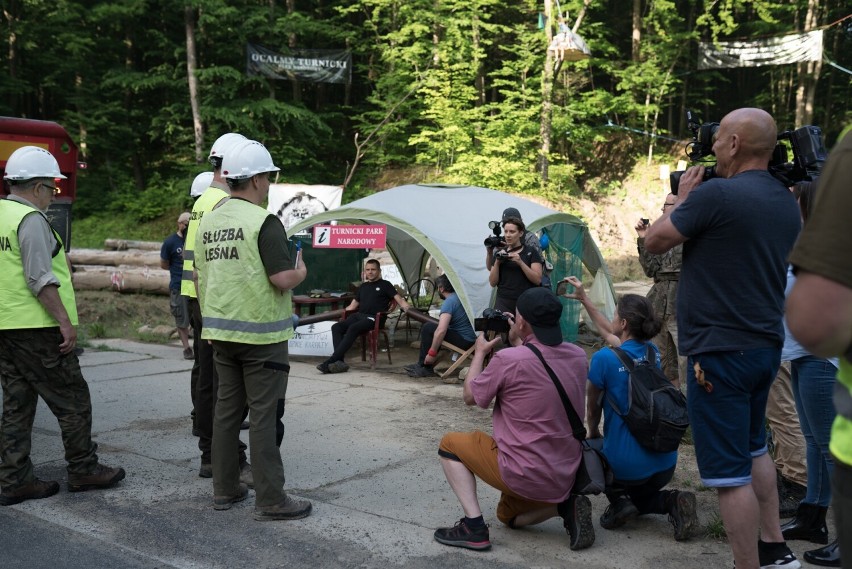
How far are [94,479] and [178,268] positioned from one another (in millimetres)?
5265

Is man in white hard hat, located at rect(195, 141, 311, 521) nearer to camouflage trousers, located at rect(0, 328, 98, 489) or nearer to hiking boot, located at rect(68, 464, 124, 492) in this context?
hiking boot, located at rect(68, 464, 124, 492)

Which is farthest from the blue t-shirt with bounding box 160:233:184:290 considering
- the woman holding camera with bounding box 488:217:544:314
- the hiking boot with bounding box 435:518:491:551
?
the hiking boot with bounding box 435:518:491:551

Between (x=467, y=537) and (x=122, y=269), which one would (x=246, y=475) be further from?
(x=122, y=269)

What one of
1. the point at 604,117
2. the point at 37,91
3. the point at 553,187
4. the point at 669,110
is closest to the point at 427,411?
the point at 553,187

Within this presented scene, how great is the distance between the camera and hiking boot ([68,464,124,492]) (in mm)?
4770

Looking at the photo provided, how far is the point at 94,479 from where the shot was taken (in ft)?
15.7

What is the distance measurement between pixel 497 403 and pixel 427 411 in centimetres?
332

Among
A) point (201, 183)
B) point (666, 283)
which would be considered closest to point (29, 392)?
point (201, 183)

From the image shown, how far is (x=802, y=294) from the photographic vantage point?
63.9 inches

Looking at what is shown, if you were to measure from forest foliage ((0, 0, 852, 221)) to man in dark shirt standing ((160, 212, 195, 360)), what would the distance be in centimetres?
1211

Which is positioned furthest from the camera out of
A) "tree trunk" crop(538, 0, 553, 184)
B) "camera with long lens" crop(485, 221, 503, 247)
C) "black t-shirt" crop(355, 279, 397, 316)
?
"tree trunk" crop(538, 0, 553, 184)

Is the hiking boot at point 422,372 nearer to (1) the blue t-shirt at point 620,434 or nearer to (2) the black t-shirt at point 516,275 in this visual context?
(2) the black t-shirt at point 516,275

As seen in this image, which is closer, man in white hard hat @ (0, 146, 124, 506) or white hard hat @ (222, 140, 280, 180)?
white hard hat @ (222, 140, 280, 180)

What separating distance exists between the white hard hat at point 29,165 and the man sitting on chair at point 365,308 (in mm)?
4973
